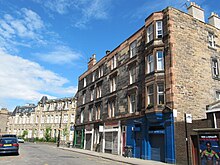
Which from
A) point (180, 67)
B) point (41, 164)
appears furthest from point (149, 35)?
point (41, 164)

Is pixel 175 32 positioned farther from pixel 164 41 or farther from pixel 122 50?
pixel 122 50

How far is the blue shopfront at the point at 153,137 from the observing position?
18.2 metres

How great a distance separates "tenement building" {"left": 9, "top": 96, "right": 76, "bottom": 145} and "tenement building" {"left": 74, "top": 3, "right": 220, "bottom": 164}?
111ft

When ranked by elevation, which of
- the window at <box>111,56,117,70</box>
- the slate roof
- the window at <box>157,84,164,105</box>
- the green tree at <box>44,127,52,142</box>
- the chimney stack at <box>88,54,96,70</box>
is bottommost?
the green tree at <box>44,127,52,142</box>

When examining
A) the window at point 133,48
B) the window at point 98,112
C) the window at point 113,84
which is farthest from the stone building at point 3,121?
the window at point 133,48

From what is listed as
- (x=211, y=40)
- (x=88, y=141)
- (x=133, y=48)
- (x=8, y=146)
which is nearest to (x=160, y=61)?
(x=133, y=48)

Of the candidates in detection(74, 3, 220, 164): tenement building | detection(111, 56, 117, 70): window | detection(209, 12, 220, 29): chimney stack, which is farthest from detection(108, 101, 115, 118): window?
detection(209, 12, 220, 29): chimney stack

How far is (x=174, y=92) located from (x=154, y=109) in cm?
227

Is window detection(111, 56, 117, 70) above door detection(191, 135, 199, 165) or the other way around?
above

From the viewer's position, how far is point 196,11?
2361 centimetres

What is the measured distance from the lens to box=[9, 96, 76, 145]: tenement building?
61.6m

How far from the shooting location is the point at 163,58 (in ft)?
67.6

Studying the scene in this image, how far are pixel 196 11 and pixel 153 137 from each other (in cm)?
1380

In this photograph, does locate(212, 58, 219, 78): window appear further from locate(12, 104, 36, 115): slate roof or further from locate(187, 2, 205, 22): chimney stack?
locate(12, 104, 36, 115): slate roof
